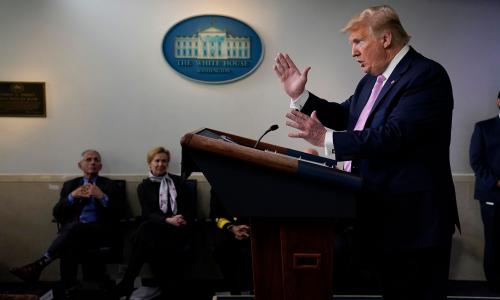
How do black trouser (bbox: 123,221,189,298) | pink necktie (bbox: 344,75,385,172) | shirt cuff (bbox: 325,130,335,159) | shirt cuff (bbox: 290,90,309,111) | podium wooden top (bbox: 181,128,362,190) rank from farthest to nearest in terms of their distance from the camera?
black trouser (bbox: 123,221,189,298)
shirt cuff (bbox: 290,90,309,111)
pink necktie (bbox: 344,75,385,172)
shirt cuff (bbox: 325,130,335,159)
podium wooden top (bbox: 181,128,362,190)

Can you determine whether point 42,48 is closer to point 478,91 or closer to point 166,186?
point 166,186

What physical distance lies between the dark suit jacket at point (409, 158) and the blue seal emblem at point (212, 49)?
2473 mm

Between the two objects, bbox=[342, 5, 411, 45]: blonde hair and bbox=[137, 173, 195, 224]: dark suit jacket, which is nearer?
bbox=[342, 5, 411, 45]: blonde hair

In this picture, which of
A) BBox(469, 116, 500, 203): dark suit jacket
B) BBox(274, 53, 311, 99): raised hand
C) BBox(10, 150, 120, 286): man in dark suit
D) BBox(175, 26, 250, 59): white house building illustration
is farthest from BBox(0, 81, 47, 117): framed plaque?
BBox(469, 116, 500, 203): dark suit jacket

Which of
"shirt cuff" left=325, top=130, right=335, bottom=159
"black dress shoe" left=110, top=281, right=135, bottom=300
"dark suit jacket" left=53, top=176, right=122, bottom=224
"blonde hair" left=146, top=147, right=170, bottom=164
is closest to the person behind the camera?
"shirt cuff" left=325, top=130, right=335, bottom=159

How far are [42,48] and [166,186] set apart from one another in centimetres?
167

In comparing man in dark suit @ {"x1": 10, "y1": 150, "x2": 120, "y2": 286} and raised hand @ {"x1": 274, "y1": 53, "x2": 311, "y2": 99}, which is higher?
raised hand @ {"x1": 274, "y1": 53, "x2": 311, "y2": 99}

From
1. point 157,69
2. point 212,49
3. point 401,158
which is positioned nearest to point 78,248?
point 157,69

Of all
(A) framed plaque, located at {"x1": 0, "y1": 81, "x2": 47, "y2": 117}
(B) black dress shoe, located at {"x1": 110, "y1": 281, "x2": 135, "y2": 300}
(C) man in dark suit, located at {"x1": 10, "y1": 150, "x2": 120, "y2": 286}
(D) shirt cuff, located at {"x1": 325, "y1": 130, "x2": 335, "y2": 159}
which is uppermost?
(A) framed plaque, located at {"x1": 0, "y1": 81, "x2": 47, "y2": 117}

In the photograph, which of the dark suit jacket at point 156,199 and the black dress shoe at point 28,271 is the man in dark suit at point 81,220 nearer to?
the black dress shoe at point 28,271

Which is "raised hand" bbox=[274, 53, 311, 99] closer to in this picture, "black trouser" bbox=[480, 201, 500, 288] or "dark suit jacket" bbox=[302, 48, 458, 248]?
"dark suit jacket" bbox=[302, 48, 458, 248]

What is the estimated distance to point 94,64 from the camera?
12.1 ft

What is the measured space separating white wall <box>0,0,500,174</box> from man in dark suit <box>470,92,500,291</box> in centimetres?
23

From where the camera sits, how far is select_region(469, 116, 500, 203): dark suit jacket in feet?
11.1
